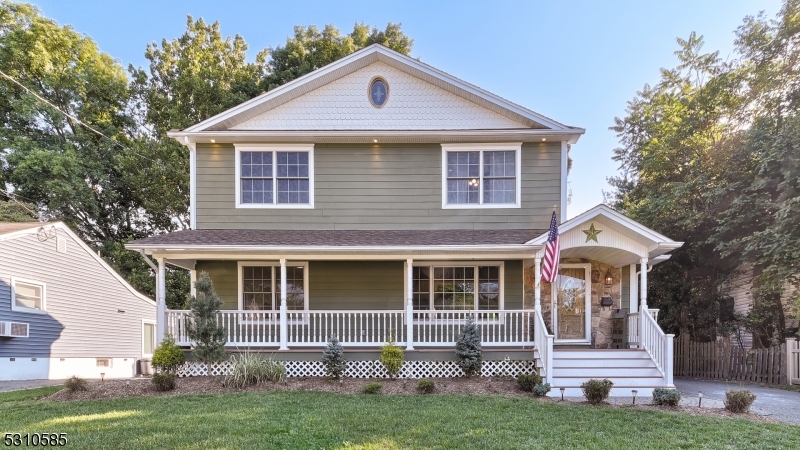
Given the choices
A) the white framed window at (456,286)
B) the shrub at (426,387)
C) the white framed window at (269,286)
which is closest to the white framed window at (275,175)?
the white framed window at (269,286)

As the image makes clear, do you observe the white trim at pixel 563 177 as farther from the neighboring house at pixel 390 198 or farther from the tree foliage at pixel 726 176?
the tree foliage at pixel 726 176

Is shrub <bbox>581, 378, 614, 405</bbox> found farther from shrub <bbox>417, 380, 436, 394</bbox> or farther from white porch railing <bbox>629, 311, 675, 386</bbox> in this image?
shrub <bbox>417, 380, 436, 394</bbox>

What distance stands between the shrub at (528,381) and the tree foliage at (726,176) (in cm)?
736

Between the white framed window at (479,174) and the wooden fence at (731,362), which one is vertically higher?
the white framed window at (479,174)

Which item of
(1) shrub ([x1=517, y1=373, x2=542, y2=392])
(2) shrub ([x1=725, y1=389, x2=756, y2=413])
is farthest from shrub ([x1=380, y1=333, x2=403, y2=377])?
(2) shrub ([x1=725, y1=389, x2=756, y2=413])

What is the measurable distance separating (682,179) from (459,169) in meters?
9.22

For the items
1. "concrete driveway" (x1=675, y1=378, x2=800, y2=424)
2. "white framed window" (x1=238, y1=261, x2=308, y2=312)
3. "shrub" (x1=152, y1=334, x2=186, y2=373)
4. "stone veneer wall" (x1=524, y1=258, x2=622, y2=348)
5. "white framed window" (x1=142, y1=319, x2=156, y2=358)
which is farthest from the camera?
"white framed window" (x1=142, y1=319, x2=156, y2=358)

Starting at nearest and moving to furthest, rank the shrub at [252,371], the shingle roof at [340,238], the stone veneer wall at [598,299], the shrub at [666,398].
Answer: the shrub at [666,398]
the shrub at [252,371]
the shingle roof at [340,238]
the stone veneer wall at [598,299]

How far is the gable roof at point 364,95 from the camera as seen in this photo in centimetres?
1038

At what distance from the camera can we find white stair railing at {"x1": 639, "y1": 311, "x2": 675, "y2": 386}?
798cm

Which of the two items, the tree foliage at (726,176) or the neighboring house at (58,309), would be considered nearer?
the tree foliage at (726,176)

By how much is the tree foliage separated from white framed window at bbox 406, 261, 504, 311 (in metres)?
6.92

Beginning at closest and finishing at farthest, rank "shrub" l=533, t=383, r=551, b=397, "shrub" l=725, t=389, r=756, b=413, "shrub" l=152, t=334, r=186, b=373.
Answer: "shrub" l=725, t=389, r=756, b=413, "shrub" l=533, t=383, r=551, b=397, "shrub" l=152, t=334, r=186, b=373

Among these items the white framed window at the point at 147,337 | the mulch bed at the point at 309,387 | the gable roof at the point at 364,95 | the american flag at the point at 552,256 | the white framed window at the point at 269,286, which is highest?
the gable roof at the point at 364,95
